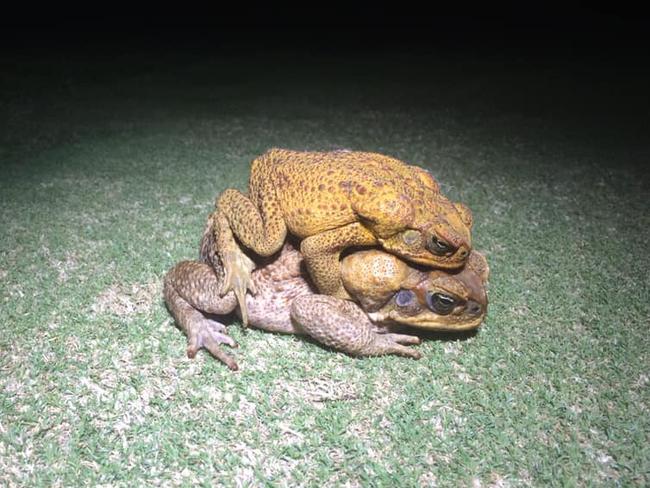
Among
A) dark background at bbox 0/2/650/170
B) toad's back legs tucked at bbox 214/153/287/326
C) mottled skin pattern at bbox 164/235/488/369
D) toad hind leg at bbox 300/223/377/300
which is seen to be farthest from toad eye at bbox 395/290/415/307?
dark background at bbox 0/2/650/170

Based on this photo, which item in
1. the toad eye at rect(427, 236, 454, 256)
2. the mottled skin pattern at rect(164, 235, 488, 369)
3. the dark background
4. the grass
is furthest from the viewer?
the dark background

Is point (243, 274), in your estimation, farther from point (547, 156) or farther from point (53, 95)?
point (53, 95)

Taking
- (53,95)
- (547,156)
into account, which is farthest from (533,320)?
(53,95)

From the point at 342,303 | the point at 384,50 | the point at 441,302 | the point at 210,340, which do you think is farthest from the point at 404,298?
the point at 384,50

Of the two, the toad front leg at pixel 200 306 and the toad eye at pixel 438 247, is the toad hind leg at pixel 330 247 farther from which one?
the toad front leg at pixel 200 306

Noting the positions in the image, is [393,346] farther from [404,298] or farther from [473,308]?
[473,308]

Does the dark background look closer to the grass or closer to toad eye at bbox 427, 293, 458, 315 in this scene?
the grass

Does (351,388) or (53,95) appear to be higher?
(53,95)
